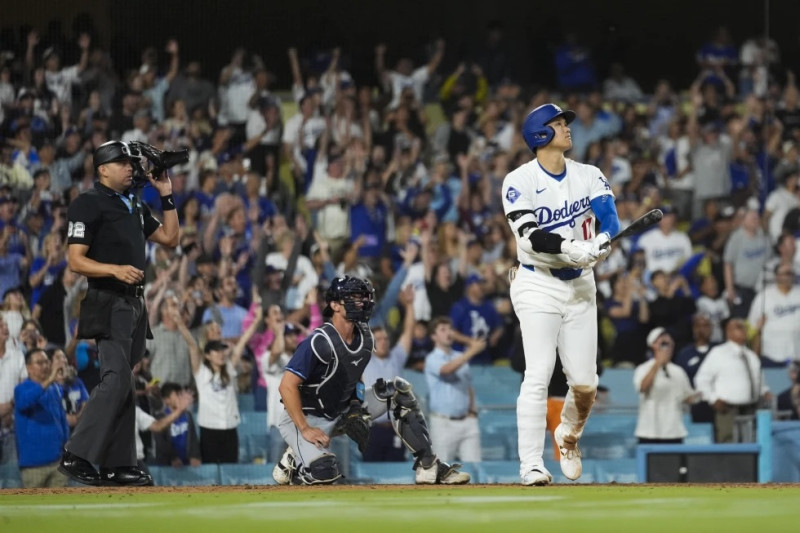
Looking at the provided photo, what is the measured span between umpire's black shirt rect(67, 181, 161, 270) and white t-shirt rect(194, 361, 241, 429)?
3.44 meters

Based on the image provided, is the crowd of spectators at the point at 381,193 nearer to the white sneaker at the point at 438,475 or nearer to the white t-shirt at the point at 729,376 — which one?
the white t-shirt at the point at 729,376

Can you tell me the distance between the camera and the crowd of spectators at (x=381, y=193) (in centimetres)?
1045

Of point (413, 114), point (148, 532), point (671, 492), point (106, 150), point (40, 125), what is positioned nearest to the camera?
point (148, 532)

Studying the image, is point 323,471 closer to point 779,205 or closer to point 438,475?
A: point 438,475

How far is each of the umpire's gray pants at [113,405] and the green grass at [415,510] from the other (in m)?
0.35

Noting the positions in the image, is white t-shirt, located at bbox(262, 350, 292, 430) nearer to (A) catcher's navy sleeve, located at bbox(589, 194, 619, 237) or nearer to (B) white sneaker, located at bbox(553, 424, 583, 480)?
(B) white sneaker, located at bbox(553, 424, 583, 480)

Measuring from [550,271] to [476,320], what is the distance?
4.84 m

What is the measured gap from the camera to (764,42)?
13.0 metres

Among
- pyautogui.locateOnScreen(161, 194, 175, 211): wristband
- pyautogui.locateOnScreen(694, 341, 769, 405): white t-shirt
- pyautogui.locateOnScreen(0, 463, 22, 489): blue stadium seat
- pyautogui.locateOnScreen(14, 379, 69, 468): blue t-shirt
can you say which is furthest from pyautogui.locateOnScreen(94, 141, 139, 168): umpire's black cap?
pyautogui.locateOnScreen(694, 341, 769, 405): white t-shirt

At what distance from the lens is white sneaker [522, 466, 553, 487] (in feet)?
19.7

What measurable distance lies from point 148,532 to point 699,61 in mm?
10090

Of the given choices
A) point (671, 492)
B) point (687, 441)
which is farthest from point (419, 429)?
point (687, 441)

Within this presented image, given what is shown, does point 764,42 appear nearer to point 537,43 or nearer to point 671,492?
point 537,43

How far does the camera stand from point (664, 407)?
1037cm
